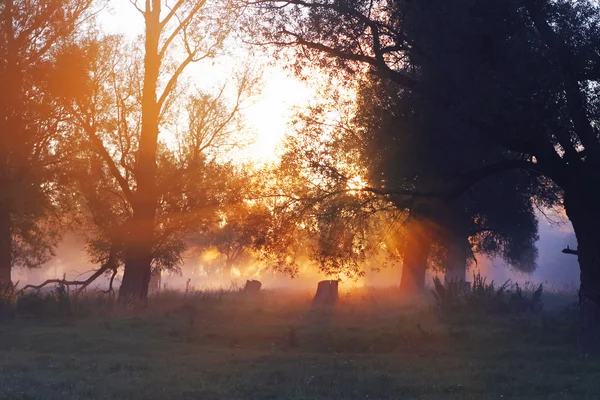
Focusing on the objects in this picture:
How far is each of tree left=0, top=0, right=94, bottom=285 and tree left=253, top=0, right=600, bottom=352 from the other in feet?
42.5

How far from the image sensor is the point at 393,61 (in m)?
18.9

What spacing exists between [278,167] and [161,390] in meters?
9.42

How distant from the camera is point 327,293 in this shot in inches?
1235

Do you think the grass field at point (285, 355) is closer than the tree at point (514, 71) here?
Yes

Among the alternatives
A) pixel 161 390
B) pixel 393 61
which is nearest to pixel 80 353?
pixel 161 390

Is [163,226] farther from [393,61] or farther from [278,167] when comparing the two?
[393,61]

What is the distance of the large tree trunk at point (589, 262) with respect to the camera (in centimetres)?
1655

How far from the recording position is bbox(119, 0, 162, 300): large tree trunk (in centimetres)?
2823

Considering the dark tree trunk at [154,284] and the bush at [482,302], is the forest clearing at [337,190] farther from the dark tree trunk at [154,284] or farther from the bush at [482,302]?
the dark tree trunk at [154,284]

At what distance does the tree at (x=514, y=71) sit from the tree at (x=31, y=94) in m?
12.9

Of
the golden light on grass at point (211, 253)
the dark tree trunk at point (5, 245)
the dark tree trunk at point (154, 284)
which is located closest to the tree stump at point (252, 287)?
the dark tree trunk at point (154, 284)

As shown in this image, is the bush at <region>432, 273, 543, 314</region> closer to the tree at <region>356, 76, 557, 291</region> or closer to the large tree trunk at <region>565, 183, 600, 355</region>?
the tree at <region>356, 76, 557, 291</region>

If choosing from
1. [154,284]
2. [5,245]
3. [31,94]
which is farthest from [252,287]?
[31,94]

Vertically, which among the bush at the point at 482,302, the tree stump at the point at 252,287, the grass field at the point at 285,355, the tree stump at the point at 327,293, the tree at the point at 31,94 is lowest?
the grass field at the point at 285,355
